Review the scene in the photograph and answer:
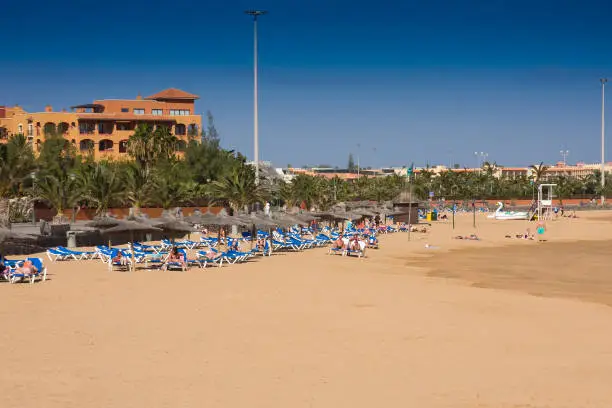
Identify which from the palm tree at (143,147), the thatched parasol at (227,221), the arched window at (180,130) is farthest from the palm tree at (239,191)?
the arched window at (180,130)

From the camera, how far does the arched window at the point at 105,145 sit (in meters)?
74.7

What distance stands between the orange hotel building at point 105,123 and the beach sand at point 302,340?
53953 mm

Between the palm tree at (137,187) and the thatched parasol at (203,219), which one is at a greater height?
the palm tree at (137,187)

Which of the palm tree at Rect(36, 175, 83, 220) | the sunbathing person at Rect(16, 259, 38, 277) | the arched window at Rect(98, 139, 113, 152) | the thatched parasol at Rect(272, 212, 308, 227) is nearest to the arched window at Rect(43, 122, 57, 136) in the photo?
the arched window at Rect(98, 139, 113, 152)

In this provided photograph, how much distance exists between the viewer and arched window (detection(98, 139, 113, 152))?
74688 millimetres

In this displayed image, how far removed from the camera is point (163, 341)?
11945mm

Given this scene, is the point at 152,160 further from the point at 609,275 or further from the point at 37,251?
the point at 609,275

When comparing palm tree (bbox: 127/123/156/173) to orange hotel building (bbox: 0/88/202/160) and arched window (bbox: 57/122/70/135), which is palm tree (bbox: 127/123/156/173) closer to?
orange hotel building (bbox: 0/88/202/160)

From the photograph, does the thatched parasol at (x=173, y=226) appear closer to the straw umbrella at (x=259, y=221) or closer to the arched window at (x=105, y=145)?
the straw umbrella at (x=259, y=221)

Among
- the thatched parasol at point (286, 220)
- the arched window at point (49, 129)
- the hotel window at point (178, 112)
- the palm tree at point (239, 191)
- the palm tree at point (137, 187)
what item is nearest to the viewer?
the thatched parasol at point (286, 220)

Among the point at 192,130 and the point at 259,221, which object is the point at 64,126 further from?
the point at 259,221

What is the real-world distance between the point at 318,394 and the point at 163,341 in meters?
3.82

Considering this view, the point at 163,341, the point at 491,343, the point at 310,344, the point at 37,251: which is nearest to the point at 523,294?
the point at 491,343

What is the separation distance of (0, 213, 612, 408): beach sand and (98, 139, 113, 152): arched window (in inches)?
2152
